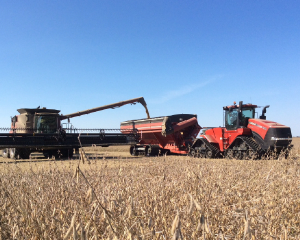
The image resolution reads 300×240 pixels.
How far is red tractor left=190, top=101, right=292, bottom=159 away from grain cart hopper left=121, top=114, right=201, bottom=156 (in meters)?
1.03

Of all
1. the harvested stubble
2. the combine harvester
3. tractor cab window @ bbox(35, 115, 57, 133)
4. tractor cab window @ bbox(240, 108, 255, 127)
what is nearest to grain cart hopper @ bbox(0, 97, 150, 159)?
tractor cab window @ bbox(35, 115, 57, 133)

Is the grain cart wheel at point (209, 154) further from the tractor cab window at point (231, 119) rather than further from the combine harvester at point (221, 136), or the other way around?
the tractor cab window at point (231, 119)

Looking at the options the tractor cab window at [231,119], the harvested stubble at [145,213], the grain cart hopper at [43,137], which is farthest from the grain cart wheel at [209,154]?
the harvested stubble at [145,213]

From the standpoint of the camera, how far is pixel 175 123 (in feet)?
48.3

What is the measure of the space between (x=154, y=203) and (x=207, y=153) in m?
10.8

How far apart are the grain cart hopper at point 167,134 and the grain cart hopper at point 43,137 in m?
0.82

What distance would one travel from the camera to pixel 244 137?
1128cm

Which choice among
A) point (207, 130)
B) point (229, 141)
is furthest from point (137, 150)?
point (229, 141)

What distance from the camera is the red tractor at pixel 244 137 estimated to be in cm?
1072

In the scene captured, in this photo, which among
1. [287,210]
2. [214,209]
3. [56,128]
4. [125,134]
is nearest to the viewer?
[214,209]

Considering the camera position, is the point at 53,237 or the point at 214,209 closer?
the point at 53,237

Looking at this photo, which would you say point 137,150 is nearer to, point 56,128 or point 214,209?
point 56,128

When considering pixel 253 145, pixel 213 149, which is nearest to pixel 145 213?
pixel 253 145

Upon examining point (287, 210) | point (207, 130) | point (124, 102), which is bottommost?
point (287, 210)
